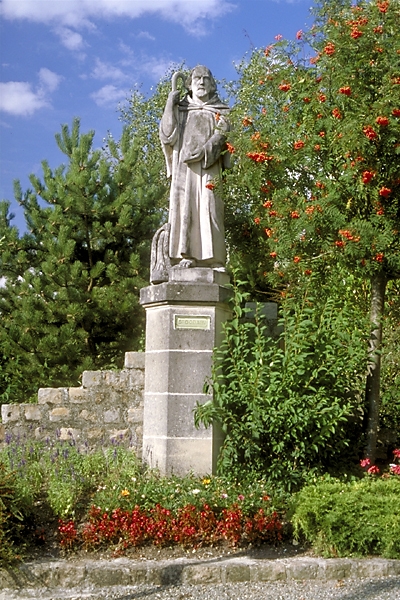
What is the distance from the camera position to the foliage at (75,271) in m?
10.5

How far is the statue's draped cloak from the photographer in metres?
6.73

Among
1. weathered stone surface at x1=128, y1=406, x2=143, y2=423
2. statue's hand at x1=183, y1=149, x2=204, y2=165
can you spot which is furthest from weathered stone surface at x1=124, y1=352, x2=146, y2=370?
statue's hand at x1=183, y1=149, x2=204, y2=165

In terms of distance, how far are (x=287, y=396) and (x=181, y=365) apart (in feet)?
3.31

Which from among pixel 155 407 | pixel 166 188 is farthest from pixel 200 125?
pixel 166 188

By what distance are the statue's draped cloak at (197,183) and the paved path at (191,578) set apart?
2835 millimetres

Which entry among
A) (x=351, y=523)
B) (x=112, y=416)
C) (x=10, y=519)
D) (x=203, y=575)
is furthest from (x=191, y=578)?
(x=112, y=416)

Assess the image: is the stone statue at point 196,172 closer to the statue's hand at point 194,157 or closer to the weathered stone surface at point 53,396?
the statue's hand at point 194,157

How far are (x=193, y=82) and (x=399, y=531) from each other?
4.41 metres

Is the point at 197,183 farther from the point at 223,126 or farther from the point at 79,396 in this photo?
the point at 79,396

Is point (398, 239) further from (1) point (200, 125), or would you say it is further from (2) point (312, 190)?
(1) point (200, 125)

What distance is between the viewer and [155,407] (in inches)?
255

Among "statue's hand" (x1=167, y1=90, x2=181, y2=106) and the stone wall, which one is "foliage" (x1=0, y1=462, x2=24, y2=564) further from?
"statue's hand" (x1=167, y1=90, x2=181, y2=106)

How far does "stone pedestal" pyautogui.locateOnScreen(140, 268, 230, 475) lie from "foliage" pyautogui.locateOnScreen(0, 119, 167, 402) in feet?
13.1

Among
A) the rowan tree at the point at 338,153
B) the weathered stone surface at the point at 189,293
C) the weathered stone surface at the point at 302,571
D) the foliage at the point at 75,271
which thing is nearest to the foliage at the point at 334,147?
the rowan tree at the point at 338,153
